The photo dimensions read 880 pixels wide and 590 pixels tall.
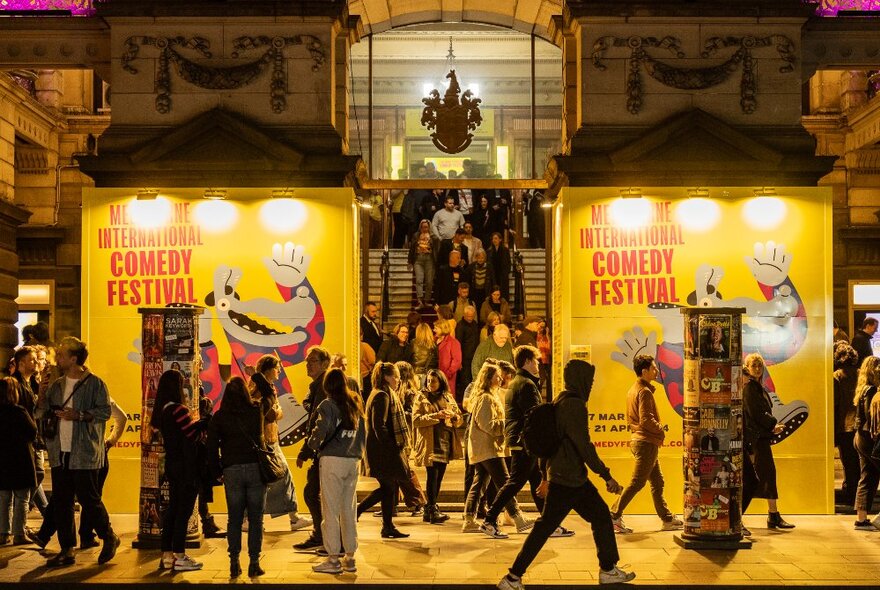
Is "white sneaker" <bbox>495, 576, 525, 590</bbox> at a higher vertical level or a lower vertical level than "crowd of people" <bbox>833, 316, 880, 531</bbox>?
lower

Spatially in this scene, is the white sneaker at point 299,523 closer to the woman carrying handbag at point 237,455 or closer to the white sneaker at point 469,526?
the white sneaker at point 469,526

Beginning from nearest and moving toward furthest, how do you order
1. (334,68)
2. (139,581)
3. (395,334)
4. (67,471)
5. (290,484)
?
1. (139,581)
2. (67,471)
3. (290,484)
4. (334,68)
5. (395,334)

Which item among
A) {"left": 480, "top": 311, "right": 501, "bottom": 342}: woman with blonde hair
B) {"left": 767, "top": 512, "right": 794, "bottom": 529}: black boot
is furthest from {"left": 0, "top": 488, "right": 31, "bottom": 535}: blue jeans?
{"left": 767, "top": 512, "right": 794, "bottom": 529}: black boot

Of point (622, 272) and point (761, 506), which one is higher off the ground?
point (622, 272)

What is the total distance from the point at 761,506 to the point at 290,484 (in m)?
5.93

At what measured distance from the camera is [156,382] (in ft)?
38.0

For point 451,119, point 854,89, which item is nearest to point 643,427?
point 451,119

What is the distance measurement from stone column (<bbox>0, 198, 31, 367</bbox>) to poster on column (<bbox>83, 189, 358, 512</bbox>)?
3741mm

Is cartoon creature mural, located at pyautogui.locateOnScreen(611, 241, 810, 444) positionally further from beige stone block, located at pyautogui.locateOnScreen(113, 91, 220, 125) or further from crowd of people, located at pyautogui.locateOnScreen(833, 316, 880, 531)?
beige stone block, located at pyautogui.locateOnScreen(113, 91, 220, 125)

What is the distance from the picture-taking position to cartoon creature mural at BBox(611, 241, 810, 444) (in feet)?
46.4

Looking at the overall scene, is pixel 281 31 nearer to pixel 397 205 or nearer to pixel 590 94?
pixel 590 94

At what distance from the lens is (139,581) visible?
9.88m

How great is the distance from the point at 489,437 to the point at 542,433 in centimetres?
279

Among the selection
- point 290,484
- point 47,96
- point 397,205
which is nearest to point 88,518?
point 290,484
